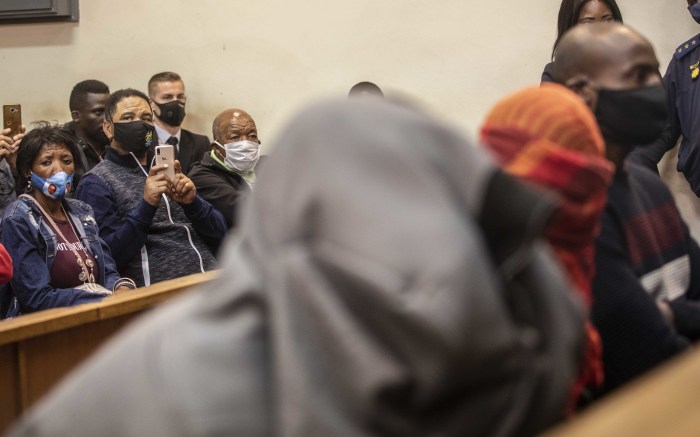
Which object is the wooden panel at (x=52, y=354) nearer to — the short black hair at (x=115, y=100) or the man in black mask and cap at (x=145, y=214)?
the man in black mask and cap at (x=145, y=214)

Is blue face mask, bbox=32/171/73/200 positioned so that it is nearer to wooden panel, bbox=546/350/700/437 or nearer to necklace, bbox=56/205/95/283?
necklace, bbox=56/205/95/283

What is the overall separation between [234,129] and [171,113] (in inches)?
29.3

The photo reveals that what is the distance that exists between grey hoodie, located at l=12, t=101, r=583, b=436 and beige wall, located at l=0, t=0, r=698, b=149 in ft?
14.3

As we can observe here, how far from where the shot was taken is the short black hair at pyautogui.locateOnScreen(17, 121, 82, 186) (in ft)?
12.6

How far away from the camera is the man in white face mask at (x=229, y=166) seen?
4.59 meters

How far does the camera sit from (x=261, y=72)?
591 centimetres

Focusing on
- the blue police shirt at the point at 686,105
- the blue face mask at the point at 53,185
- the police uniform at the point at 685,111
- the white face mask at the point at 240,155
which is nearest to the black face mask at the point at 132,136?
the white face mask at the point at 240,155

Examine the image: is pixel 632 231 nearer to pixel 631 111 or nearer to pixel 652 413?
pixel 631 111

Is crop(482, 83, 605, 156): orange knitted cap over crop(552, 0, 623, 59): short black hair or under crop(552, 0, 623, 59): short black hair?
under

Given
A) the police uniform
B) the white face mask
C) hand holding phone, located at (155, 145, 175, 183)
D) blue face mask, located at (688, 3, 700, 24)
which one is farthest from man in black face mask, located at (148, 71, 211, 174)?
blue face mask, located at (688, 3, 700, 24)

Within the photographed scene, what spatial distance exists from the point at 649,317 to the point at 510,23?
386 centimetres

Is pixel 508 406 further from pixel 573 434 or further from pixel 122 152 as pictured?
pixel 122 152

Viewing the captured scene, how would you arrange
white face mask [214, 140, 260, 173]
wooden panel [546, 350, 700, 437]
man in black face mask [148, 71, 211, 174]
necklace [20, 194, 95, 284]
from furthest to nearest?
man in black face mask [148, 71, 211, 174] → white face mask [214, 140, 260, 173] → necklace [20, 194, 95, 284] → wooden panel [546, 350, 700, 437]

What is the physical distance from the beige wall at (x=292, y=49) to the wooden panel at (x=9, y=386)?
3.52 m
